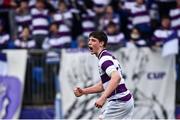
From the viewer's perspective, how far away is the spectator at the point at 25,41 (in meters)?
15.9

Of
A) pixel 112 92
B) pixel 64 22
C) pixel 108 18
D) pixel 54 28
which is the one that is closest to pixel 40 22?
pixel 54 28

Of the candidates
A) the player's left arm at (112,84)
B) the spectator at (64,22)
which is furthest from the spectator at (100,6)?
the player's left arm at (112,84)

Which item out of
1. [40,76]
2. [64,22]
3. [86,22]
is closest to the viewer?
[40,76]

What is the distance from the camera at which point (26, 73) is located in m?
15.2

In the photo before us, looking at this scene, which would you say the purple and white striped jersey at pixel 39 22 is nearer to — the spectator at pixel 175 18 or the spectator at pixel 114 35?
the spectator at pixel 114 35

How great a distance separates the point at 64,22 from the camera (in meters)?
16.7

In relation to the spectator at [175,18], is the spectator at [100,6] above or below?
above

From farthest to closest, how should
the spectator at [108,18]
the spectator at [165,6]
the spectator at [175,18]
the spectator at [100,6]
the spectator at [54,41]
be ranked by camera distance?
the spectator at [165,6]
the spectator at [100,6]
the spectator at [108,18]
the spectator at [175,18]
the spectator at [54,41]

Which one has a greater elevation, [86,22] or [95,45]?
[86,22]

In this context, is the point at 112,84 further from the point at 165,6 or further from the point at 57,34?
the point at 165,6

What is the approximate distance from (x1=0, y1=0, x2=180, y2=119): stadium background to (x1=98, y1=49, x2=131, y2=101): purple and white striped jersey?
5763 mm

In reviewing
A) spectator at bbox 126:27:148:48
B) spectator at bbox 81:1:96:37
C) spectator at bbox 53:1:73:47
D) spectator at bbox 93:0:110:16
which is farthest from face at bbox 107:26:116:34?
spectator at bbox 93:0:110:16

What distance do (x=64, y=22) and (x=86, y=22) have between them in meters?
0.63

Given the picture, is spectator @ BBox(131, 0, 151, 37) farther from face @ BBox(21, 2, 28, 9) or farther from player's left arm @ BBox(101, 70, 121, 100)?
player's left arm @ BBox(101, 70, 121, 100)
